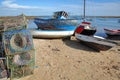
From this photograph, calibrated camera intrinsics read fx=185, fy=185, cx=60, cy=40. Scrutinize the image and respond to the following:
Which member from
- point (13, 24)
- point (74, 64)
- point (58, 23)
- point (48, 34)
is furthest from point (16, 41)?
point (58, 23)

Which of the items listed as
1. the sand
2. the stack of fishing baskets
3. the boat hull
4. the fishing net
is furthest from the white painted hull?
the stack of fishing baskets

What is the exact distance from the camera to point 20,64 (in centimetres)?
579

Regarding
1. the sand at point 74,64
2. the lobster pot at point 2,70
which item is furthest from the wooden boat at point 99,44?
the lobster pot at point 2,70

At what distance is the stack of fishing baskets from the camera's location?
5.59 meters

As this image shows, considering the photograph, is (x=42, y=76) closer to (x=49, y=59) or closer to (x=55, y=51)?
(x=49, y=59)

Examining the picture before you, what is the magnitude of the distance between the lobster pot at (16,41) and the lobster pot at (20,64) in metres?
0.15

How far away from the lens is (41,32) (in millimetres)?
13352

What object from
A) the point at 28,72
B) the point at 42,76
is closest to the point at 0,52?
the point at 28,72

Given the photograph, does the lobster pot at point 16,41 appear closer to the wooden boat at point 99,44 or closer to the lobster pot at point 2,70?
the lobster pot at point 2,70

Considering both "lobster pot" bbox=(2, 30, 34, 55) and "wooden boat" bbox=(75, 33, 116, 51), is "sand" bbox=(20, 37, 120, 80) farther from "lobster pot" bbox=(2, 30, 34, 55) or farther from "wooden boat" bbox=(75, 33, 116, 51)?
"lobster pot" bbox=(2, 30, 34, 55)

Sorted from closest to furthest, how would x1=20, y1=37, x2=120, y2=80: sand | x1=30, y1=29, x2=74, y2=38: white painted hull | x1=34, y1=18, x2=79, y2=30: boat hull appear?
x1=20, y1=37, x2=120, y2=80: sand → x1=30, y1=29, x2=74, y2=38: white painted hull → x1=34, y1=18, x2=79, y2=30: boat hull

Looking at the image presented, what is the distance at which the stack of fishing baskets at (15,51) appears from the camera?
18.4 ft

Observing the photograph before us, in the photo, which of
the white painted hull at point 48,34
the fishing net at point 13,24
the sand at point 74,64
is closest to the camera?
the fishing net at point 13,24

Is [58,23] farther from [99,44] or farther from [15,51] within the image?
[15,51]
